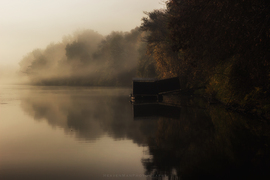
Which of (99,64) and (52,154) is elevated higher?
(99,64)

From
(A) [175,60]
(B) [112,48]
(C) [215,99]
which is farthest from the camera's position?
(B) [112,48]

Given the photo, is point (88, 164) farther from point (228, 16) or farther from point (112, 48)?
point (112, 48)

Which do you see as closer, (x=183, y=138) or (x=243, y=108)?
(x=183, y=138)

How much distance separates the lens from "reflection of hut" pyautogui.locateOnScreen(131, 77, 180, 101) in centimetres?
2859

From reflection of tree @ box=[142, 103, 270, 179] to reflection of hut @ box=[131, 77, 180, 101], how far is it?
16.8 meters

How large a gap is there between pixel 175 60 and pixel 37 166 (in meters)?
31.4

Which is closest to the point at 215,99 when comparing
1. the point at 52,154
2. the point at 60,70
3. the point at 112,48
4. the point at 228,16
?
the point at 228,16

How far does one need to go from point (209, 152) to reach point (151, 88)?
852 inches

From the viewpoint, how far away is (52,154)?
25.4ft

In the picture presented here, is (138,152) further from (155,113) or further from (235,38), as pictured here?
(155,113)

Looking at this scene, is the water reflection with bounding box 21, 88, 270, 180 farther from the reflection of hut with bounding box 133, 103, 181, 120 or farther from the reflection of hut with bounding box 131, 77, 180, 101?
the reflection of hut with bounding box 131, 77, 180, 101

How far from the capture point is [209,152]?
25.1 ft

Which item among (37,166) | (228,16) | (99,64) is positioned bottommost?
(37,166)

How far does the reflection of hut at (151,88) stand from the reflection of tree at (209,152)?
16770mm
